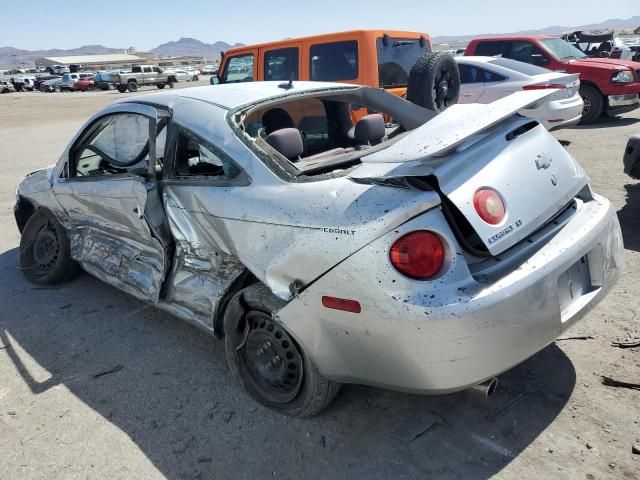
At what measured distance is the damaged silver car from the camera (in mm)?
2186

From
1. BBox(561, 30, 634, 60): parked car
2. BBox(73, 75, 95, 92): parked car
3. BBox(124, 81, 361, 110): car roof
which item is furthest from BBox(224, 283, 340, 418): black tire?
BBox(73, 75, 95, 92): parked car

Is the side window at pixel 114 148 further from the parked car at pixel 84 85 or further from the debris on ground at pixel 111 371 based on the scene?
the parked car at pixel 84 85

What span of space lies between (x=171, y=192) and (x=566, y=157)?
2232 millimetres

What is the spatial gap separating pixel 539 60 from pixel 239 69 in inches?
256

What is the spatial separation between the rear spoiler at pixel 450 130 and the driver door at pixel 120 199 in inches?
60.8

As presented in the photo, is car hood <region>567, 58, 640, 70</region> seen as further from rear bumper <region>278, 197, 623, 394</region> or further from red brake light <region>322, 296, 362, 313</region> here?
red brake light <region>322, 296, 362, 313</region>

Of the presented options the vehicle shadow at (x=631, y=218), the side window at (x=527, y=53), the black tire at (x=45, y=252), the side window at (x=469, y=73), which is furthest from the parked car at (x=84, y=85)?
Result: the vehicle shadow at (x=631, y=218)

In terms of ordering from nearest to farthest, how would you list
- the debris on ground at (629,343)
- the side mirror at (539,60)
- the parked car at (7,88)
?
the debris on ground at (629,343)
the side mirror at (539,60)
the parked car at (7,88)

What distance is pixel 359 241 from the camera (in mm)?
→ 2234

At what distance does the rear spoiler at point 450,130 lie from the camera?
87.7 inches

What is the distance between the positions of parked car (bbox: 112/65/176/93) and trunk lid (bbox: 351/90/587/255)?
45.0 meters

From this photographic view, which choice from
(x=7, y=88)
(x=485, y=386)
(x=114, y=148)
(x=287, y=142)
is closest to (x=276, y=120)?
(x=287, y=142)

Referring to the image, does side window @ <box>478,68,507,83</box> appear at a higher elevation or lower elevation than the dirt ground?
higher

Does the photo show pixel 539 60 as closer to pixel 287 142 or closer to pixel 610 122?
pixel 610 122
